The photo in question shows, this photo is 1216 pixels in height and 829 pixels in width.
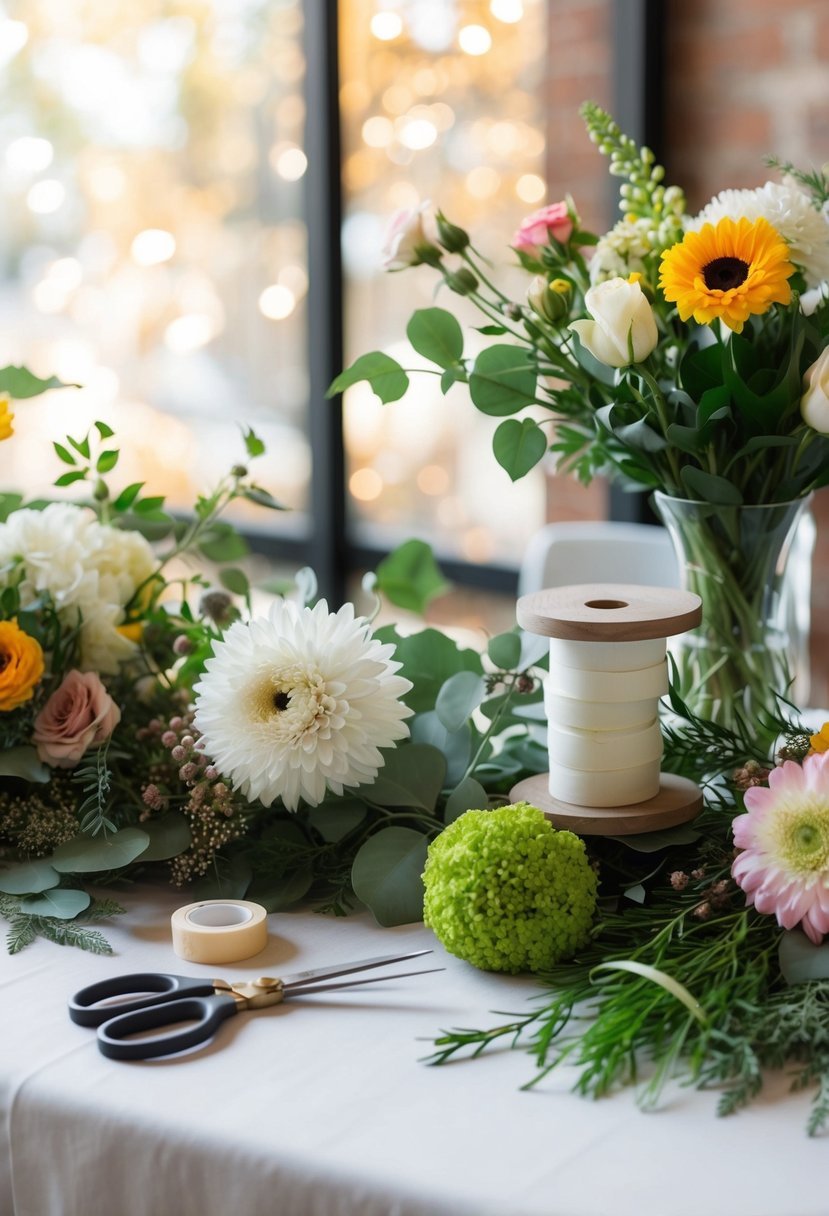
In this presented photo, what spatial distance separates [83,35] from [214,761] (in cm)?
276

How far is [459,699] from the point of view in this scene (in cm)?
96

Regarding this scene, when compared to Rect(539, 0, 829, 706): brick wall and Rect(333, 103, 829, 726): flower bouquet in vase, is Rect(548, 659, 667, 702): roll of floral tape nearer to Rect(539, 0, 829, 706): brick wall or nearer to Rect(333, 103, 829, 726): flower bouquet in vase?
Rect(333, 103, 829, 726): flower bouquet in vase

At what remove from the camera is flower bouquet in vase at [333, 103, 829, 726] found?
0.87 metres

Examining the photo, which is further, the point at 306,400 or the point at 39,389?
the point at 306,400

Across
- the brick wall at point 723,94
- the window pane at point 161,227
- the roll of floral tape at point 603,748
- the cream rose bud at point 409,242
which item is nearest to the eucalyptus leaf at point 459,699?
the roll of floral tape at point 603,748

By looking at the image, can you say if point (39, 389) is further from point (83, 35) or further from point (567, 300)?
point (83, 35)

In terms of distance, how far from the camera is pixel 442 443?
9.34ft

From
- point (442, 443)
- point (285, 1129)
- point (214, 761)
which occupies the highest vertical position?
point (442, 443)

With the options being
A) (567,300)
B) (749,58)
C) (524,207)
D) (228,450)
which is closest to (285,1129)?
(567,300)

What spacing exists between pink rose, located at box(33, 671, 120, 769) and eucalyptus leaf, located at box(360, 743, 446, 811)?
0.20m

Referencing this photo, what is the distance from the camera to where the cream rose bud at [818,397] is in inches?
34.4

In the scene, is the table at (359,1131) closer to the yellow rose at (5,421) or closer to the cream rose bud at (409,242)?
the yellow rose at (5,421)

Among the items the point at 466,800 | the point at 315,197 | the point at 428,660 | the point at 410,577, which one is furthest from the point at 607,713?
the point at 315,197

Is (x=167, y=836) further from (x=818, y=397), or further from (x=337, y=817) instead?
(x=818, y=397)
